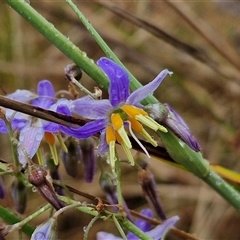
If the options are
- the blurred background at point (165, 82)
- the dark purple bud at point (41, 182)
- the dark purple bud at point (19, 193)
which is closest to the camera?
the dark purple bud at point (41, 182)

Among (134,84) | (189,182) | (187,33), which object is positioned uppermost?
(187,33)

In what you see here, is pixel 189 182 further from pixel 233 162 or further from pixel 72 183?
pixel 72 183

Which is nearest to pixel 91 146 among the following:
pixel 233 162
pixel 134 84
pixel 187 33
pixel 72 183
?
pixel 134 84

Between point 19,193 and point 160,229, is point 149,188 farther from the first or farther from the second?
point 19,193

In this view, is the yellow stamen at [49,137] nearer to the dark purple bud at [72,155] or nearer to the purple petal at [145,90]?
the dark purple bud at [72,155]

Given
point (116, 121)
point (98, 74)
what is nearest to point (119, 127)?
point (116, 121)

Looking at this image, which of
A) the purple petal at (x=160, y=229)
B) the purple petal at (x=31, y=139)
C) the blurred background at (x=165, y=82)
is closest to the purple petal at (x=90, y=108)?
the purple petal at (x=31, y=139)

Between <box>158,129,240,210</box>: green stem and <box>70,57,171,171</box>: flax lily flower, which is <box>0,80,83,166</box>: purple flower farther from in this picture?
<box>158,129,240,210</box>: green stem
